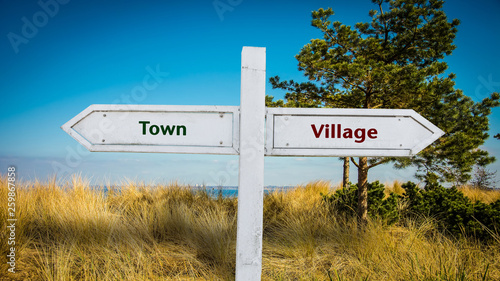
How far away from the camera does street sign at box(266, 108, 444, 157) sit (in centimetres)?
204

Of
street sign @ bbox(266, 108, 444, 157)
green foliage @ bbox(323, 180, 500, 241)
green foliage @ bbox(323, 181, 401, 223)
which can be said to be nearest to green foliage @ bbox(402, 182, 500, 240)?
green foliage @ bbox(323, 180, 500, 241)

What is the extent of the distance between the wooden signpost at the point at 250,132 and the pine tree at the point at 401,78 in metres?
3.09

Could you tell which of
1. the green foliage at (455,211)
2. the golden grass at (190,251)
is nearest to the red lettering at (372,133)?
the golden grass at (190,251)

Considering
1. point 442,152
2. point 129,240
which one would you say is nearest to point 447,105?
point 442,152

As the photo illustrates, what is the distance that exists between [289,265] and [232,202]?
341 centimetres

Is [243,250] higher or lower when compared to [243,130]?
lower

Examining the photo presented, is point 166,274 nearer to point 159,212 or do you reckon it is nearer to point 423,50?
point 159,212

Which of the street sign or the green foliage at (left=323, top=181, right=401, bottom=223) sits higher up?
the street sign

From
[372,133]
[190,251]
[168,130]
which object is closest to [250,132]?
[168,130]

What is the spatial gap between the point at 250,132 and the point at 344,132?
2.18 ft

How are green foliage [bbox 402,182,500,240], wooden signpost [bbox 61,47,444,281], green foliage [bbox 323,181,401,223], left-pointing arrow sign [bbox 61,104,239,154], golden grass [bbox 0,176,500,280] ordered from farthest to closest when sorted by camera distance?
1. green foliage [bbox 323,181,401,223]
2. green foliage [bbox 402,182,500,240]
3. golden grass [bbox 0,176,500,280]
4. left-pointing arrow sign [bbox 61,104,239,154]
5. wooden signpost [bbox 61,47,444,281]

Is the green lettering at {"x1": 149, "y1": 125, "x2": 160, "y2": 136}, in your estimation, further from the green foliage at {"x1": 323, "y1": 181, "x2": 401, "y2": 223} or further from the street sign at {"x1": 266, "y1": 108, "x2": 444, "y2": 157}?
the green foliage at {"x1": 323, "y1": 181, "x2": 401, "y2": 223}

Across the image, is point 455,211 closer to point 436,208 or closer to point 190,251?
point 436,208

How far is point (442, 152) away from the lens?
595 centimetres
